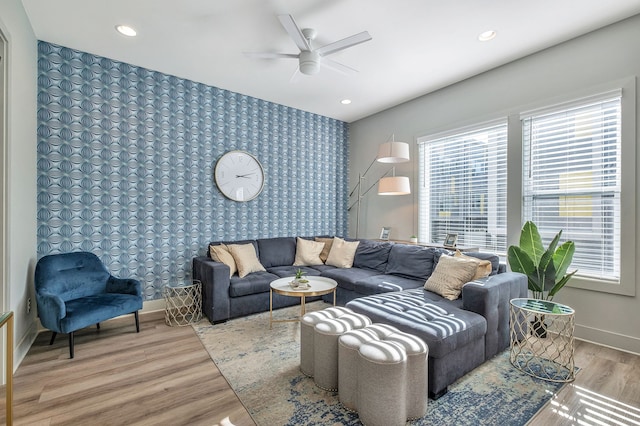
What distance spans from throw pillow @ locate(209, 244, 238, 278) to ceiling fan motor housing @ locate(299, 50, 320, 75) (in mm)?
2347

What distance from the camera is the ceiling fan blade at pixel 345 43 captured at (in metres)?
2.42

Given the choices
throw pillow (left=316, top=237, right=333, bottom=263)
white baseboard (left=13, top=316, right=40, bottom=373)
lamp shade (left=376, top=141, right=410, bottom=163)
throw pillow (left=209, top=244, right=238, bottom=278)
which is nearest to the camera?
white baseboard (left=13, top=316, right=40, bottom=373)

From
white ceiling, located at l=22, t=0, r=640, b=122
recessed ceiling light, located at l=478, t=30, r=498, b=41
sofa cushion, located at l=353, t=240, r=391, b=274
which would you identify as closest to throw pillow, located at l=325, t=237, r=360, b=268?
sofa cushion, located at l=353, t=240, r=391, b=274

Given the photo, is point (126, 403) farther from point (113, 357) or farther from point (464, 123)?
point (464, 123)

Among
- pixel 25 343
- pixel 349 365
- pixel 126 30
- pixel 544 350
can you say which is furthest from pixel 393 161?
pixel 25 343

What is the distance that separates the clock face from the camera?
13.9 ft

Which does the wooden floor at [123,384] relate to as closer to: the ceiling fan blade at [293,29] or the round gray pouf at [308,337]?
the round gray pouf at [308,337]

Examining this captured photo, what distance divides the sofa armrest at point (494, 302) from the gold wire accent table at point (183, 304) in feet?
9.50

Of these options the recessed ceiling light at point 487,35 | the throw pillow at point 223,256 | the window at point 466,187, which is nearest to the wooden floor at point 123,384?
the throw pillow at point 223,256

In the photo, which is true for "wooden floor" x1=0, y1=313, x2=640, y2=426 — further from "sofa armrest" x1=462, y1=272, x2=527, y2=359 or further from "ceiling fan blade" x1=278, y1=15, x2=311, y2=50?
"ceiling fan blade" x1=278, y1=15, x2=311, y2=50

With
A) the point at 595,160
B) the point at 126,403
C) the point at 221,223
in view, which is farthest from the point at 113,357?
the point at 595,160

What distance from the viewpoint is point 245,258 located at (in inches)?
153

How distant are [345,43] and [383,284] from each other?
242cm

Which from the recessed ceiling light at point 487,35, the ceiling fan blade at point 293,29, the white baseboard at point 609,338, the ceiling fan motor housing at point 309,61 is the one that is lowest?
the white baseboard at point 609,338
